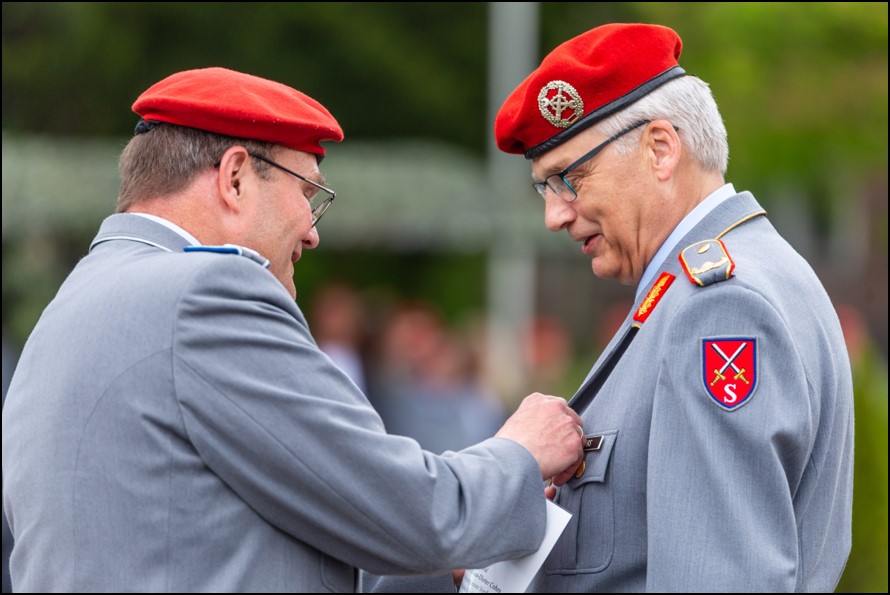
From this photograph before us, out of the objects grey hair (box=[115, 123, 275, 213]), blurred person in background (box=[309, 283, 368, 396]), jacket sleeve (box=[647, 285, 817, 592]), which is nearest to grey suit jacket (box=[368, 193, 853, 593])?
jacket sleeve (box=[647, 285, 817, 592])

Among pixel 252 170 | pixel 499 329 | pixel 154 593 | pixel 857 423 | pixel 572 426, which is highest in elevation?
pixel 252 170

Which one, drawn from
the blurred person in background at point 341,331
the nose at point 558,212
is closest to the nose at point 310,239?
the nose at point 558,212

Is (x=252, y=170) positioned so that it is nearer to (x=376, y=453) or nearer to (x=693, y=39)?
(x=376, y=453)

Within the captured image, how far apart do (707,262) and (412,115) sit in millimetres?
15303

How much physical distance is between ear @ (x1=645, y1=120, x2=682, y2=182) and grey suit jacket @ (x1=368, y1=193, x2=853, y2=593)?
0.16 meters

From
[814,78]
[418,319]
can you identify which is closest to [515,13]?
[418,319]

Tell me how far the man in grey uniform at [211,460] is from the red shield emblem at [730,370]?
18.7 inches

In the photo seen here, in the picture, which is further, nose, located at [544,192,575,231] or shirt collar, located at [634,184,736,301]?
nose, located at [544,192,575,231]

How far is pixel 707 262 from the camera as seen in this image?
2701 mm

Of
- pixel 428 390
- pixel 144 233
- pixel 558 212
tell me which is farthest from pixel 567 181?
pixel 428 390

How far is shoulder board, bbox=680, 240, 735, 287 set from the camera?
263 cm

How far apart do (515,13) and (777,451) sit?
1225cm

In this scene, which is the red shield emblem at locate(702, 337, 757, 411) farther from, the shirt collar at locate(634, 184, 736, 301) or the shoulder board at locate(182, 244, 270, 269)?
the shoulder board at locate(182, 244, 270, 269)

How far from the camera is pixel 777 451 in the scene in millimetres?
2529
